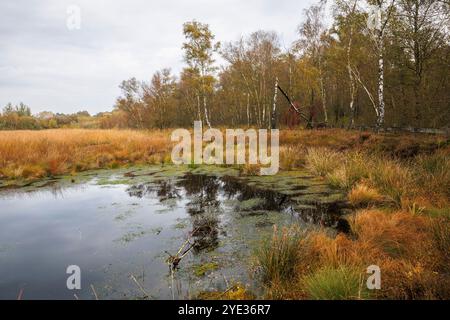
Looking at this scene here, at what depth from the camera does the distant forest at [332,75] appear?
12.8m

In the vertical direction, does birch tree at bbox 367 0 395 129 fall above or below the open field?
above

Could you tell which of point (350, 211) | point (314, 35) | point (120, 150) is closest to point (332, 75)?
point (314, 35)

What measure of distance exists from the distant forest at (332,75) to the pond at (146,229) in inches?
89.5

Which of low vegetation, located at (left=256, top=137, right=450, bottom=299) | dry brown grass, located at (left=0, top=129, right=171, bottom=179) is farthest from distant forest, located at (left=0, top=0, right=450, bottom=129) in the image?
dry brown grass, located at (left=0, top=129, right=171, bottom=179)

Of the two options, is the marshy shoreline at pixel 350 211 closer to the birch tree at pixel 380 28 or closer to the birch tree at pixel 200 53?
the birch tree at pixel 380 28

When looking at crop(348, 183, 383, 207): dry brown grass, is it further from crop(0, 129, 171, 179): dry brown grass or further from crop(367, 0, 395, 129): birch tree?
crop(0, 129, 171, 179): dry brown grass

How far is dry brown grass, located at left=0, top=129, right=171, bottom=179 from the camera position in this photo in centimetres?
1020

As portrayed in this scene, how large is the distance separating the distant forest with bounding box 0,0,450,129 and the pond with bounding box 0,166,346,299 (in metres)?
2.27

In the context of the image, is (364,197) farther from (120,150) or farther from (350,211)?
(120,150)

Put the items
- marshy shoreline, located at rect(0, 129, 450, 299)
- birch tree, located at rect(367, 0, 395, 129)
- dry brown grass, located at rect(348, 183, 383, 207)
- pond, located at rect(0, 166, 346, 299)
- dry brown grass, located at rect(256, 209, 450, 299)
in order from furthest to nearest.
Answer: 1. birch tree, located at rect(367, 0, 395, 129)
2. dry brown grass, located at rect(348, 183, 383, 207)
3. pond, located at rect(0, 166, 346, 299)
4. marshy shoreline, located at rect(0, 129, 450, 299)
5. dry brown grass, located at rect(256, 209, 450, 299)

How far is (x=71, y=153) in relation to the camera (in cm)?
1241

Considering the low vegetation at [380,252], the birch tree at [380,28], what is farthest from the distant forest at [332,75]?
the low vegetation at [380,252]

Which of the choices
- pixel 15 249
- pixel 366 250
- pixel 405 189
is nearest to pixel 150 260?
pixel 15 249

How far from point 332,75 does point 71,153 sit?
2098 centimetres
